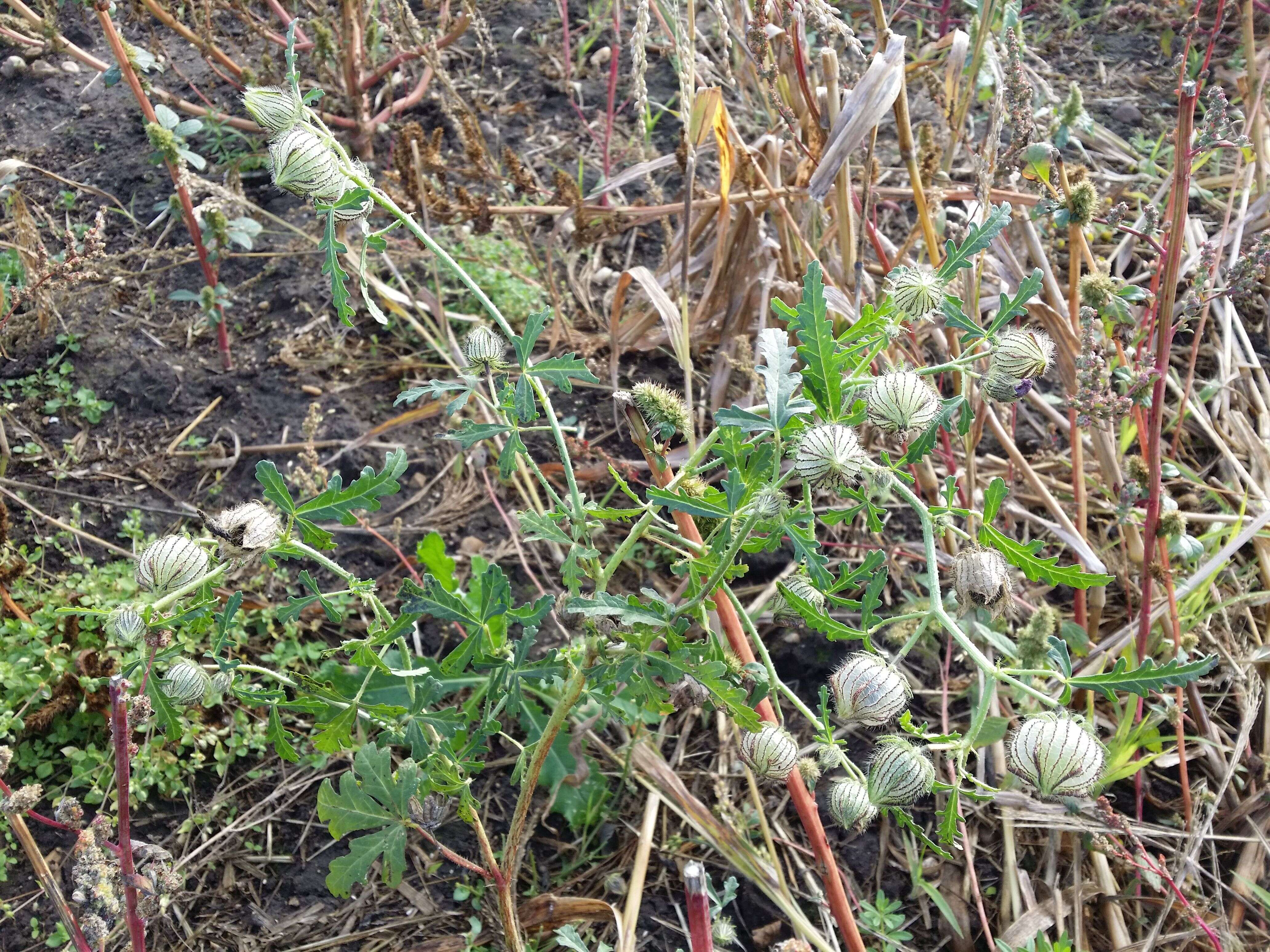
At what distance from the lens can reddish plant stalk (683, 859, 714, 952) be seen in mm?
936

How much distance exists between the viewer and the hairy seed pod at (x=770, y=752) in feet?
4.91

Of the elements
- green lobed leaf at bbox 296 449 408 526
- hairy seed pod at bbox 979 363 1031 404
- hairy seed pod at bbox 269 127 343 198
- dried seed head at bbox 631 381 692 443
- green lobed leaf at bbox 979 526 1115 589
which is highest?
hairy seed pod at bbox 269 127 343 198

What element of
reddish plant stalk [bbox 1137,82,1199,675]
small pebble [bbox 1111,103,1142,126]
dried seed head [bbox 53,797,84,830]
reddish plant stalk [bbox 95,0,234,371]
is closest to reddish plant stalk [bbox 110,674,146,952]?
dried seed head [bbox 53,797,84,830]

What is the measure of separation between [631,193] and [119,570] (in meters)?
2.20

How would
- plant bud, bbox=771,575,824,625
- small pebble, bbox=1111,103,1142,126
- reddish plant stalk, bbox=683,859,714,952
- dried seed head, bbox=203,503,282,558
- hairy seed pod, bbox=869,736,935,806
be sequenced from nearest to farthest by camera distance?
reddish plant stalk, bbox=683,859,714,952
hairy seed pod, bbox=869,736,935,806
dried seed head, bbox=203,503,282,558
plant bud, bbox=771,575,824,625
small pebble, bbox=1111,103,1142,126

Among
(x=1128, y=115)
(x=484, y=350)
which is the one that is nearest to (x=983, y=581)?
(x=484, y=350)

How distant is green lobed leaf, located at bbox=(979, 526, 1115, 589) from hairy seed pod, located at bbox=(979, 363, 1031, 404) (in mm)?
197

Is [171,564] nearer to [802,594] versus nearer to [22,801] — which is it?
[22,801]

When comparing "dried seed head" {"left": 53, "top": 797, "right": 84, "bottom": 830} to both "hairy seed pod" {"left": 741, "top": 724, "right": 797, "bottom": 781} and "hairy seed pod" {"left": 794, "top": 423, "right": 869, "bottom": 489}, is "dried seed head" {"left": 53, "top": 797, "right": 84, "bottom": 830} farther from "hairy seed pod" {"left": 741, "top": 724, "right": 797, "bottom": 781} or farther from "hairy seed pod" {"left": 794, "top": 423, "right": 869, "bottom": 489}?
"hairy seed pod" {"left": 794, "top": 423, "right": 869, "bottom": 489}

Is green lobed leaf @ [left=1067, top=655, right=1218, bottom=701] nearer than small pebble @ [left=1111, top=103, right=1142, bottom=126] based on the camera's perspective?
Yes

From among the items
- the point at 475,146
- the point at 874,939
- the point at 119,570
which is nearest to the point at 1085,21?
the point at 475,146

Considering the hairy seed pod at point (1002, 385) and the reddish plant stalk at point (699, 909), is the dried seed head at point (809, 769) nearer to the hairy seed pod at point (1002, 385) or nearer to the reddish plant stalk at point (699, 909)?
the reddish plant stalk at point (699, 909)

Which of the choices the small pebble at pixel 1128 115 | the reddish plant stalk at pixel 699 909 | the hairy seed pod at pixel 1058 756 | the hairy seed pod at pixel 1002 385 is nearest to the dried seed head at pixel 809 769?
the hairy seed pod at pixel 1058 756

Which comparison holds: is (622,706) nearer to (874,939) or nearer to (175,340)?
(874,939)
